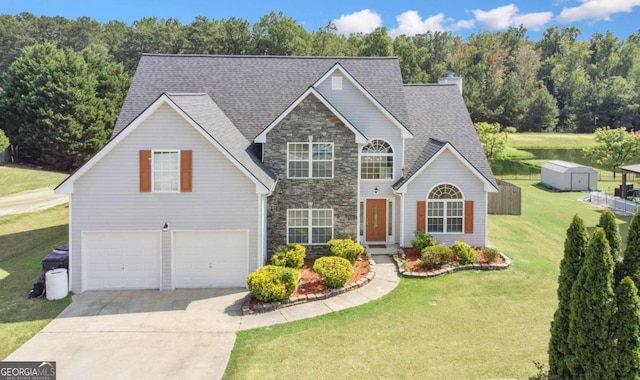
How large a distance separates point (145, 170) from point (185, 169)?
4.32 feet

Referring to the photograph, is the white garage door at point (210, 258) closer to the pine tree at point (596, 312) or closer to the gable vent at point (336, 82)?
the gable vent at point (336, 82)

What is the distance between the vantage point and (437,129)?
2227 centimetres

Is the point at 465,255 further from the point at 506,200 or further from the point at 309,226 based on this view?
the point at 506,200

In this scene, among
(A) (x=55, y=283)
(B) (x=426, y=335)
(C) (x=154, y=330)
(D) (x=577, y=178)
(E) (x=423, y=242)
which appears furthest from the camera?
(D) (x=577, y=178)

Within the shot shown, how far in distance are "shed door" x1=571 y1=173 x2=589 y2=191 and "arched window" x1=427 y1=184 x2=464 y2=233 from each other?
2520cm

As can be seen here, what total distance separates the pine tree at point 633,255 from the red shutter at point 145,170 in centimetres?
1344

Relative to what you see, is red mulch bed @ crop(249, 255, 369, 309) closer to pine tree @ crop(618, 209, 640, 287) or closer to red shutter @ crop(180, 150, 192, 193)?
red shutter @ crop(180, 150, 192, 193)

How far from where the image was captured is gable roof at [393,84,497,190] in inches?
800

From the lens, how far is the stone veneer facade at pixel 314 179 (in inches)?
720

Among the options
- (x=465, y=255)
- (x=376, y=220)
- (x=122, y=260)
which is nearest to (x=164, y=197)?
(x=122, y=260)

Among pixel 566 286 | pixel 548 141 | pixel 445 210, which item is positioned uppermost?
pixel 548 141

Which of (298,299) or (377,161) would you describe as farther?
(377,161)

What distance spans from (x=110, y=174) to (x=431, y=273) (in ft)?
38.6

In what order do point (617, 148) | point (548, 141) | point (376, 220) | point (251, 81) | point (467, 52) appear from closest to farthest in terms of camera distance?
1. point (376, 220)
2. point (251, 81)
3. point (617, 148)
4. point (548, 141)
5. point (467, 52)
